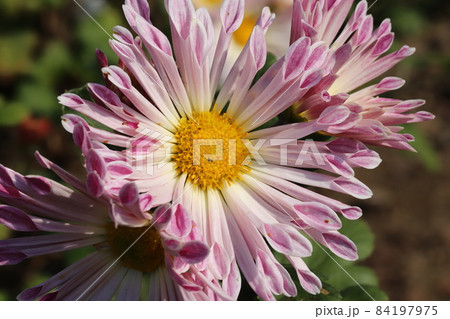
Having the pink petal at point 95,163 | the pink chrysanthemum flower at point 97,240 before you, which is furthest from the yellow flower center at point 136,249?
the pink petal at point 95,163

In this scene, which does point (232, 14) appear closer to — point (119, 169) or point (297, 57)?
point (297, 57)

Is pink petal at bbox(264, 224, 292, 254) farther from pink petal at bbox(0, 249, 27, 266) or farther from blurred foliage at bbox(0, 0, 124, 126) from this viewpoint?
blurred foliage at bbox(0, 0, 124, 126)

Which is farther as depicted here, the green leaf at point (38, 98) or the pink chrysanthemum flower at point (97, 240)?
the green leaf at point (38, 98)

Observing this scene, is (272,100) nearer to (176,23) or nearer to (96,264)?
(176,23)

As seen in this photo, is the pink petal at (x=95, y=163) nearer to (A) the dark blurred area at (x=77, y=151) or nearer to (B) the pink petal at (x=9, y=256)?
(B) the pink petal at (x=9, y=256)

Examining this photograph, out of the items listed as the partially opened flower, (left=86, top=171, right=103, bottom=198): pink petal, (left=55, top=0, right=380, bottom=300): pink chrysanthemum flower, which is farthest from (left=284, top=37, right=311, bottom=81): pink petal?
the partially opened flower

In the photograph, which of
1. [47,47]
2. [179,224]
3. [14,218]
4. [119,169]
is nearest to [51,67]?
[47,47]
